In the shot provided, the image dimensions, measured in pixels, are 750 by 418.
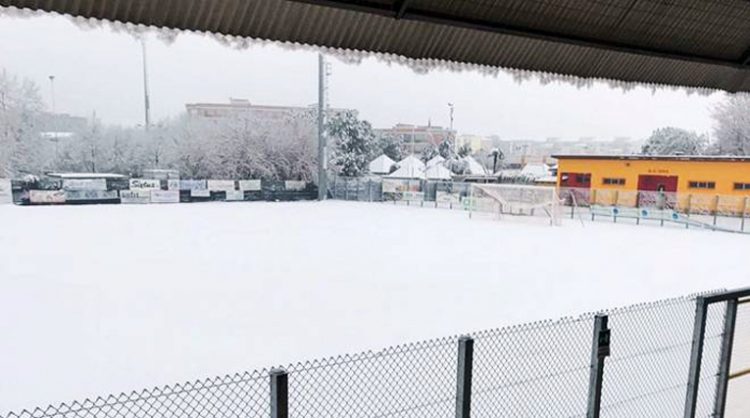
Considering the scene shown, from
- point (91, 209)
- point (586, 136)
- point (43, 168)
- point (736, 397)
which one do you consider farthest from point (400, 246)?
point (586, 136)

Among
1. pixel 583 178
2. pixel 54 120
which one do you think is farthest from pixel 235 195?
pixel 583 178

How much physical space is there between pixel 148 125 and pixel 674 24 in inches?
1295

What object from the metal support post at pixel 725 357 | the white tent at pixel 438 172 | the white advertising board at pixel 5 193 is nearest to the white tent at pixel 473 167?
the white tent at pixel 438 172

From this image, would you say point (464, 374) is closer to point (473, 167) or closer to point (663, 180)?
point (663, 180)

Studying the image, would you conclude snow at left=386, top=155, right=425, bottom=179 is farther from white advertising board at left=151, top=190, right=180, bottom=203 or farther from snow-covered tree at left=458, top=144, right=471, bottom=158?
white advertising board at left=151, top=190, right=180, bottom=203

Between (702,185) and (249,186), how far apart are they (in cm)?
1794

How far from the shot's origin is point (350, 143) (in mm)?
34219

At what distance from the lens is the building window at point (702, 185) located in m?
16.9

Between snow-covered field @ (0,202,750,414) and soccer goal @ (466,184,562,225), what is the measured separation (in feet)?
4.53

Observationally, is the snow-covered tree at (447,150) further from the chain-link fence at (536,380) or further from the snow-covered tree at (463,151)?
the chain-link fence at (536,380)

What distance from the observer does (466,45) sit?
8.45ft

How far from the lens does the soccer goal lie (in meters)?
16.1

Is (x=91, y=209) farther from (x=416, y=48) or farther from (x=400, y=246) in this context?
(x=416, y=48)

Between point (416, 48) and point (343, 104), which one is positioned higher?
point (343, 104)
